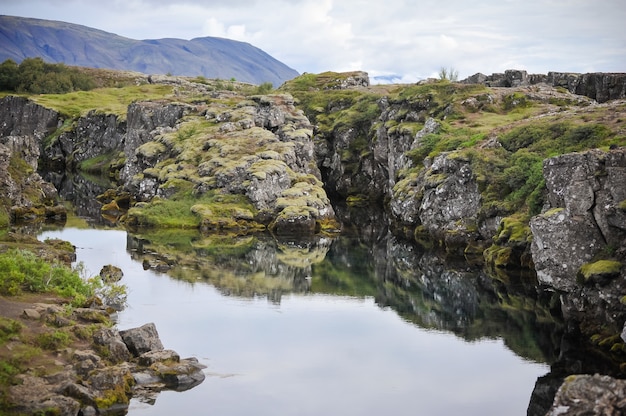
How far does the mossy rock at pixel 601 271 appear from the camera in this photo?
43.2 m

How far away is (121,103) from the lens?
180500mm

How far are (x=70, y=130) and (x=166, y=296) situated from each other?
11832 centimetres

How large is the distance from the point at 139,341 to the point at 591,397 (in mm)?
23248

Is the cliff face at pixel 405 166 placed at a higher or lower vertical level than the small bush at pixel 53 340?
higher

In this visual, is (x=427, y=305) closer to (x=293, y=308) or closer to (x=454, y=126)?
(x=293, y=308)

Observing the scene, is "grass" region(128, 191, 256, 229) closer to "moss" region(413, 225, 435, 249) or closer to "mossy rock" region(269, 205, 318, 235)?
"mossy rock" region(269, 205, 318, 235)

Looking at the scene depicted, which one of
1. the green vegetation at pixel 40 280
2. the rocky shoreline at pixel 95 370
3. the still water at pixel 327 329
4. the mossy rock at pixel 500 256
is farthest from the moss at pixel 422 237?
the rocky shoreline at pixel 95 370

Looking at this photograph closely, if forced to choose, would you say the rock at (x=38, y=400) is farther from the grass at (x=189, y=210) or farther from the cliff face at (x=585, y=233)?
the grass at (x=189, y=210)

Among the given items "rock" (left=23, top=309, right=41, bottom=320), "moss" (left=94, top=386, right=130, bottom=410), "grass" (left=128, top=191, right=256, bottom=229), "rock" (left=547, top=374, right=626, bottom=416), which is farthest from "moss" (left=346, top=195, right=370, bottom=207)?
"rock" (left=547, top=374, right=626, bottom=416)

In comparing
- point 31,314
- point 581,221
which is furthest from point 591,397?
point 31,314

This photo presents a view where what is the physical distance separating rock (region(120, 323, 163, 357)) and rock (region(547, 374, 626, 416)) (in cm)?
2140

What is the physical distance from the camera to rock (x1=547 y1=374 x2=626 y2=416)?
26234 mm

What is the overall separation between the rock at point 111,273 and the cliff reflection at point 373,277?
5048mm

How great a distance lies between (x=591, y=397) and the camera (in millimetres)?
26797
